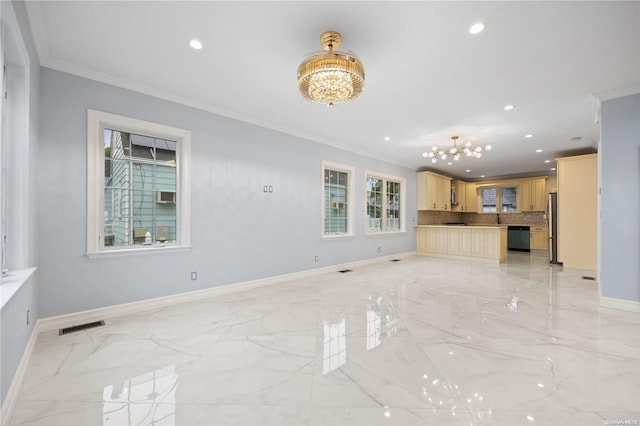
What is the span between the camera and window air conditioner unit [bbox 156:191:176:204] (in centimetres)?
359

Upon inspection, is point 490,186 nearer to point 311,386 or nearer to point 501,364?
point 501,364

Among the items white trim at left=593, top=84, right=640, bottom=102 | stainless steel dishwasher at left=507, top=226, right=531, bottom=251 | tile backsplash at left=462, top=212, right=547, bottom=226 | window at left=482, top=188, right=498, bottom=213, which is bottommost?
stainless steel dishwasher at left=507, top=226, right=531, bottom=251

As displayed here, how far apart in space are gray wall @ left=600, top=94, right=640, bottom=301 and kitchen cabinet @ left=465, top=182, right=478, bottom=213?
7121 millimetres

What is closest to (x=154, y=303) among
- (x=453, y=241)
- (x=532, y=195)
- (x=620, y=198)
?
(x=620, y=198)

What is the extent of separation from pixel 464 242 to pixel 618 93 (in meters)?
4.70

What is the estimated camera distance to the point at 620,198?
11.4 feet

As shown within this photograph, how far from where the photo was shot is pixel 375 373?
6.57ft

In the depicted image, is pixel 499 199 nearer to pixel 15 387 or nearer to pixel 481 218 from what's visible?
pixel 481 218

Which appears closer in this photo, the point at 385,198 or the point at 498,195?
the point at 385,198

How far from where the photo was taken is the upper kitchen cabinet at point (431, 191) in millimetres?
8266

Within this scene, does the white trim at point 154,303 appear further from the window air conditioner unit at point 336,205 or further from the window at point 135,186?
the window air conditioner unit at point 336,205

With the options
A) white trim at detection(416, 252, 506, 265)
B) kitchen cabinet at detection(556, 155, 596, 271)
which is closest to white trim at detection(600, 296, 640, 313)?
kitchen cabinet at detection(556, 155, 596, 271)

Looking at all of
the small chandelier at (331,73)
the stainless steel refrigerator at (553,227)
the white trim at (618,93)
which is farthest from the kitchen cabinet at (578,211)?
the small chandelier at (331,73)

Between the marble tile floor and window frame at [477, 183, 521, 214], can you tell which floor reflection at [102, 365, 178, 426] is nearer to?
the marble tile floor
